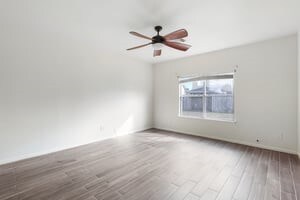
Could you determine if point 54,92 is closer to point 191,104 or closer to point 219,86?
point 191,104

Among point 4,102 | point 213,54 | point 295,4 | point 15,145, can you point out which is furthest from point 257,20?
point 15,145

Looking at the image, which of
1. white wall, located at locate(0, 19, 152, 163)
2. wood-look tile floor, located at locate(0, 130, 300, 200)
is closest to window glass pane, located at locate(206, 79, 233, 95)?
wood-look tile floor, located at locate(0, 130, 300, 200)

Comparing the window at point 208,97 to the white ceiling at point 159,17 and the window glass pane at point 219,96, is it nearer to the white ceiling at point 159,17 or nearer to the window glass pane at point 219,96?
the window glass pane at point 219,96

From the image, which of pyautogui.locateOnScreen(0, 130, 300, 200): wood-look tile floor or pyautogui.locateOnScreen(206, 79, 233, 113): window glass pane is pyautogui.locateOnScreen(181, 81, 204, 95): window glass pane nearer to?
pyautogui.locateOnScreen(206, 79, 233, 113): window glass pane

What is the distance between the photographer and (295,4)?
217 cm

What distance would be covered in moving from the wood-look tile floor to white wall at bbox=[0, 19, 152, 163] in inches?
17.4

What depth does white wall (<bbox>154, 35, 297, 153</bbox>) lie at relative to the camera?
10.7ft

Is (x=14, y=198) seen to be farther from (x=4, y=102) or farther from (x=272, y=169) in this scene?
(x=272, y=169)

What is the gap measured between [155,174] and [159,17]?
2624 mm

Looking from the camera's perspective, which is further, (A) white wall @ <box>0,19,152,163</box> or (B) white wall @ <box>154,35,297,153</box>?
(B) white wall @ <box>154,35,297,153</box>

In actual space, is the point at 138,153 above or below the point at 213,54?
below

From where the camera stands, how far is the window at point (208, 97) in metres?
4.21

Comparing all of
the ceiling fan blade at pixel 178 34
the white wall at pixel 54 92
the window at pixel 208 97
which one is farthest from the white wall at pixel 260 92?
the white wall at pixel 54 92

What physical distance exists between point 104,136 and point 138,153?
5.01ft
